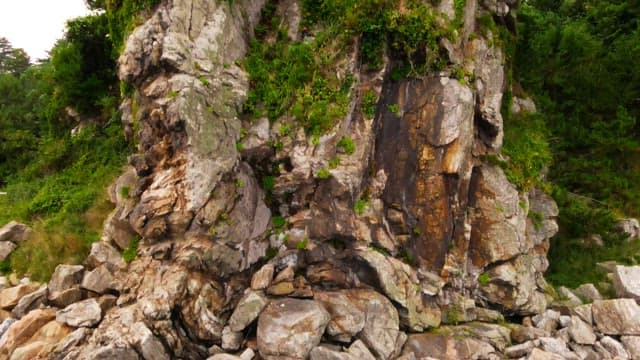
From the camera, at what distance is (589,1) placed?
856 inches

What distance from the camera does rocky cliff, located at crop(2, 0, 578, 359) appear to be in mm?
9195

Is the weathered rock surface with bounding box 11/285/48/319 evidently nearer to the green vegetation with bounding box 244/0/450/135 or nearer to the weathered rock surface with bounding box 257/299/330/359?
the weathered rock surface with bounding box 257/299/330/359

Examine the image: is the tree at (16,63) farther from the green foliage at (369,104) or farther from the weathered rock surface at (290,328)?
the weathered rock surface at (290,328)

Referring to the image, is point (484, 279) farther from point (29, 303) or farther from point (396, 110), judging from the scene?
point (29, 303)

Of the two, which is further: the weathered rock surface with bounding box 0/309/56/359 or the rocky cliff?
the rocky cliff

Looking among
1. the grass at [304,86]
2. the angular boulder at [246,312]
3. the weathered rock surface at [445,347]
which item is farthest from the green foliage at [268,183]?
the weathered rock surface at [445,347]

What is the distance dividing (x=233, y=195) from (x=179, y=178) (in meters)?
1.53

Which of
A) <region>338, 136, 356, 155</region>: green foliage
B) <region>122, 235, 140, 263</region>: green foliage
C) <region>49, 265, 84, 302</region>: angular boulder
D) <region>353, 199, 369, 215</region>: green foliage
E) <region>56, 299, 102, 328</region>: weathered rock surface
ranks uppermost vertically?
<region>338, 136, 356, 155</region>: green foliage

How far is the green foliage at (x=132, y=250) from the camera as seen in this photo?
10180 mm

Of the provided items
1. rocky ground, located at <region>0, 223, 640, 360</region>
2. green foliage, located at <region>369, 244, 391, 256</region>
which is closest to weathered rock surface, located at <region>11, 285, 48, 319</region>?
rocky ground, located at <region>0, 223, 640, 360</region>

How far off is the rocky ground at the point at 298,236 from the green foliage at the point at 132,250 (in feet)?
0.50

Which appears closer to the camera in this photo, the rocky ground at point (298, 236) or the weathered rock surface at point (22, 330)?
the weathered rock surface at point (22, 330)

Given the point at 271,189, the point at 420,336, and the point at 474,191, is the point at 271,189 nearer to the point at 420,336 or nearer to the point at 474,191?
the point at 420,336

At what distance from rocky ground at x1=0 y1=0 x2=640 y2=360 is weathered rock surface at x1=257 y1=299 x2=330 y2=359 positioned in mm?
39
